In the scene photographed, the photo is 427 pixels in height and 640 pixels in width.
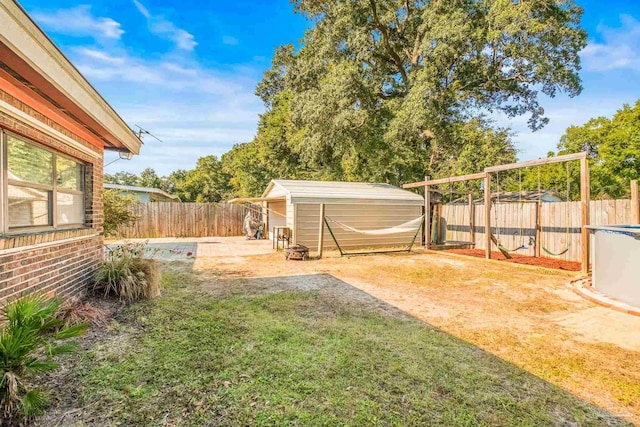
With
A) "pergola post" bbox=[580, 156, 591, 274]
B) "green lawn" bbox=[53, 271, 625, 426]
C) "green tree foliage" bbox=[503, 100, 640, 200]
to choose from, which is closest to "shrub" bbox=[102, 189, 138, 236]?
"green lawn" bbox=[53, 271, 625, 426]

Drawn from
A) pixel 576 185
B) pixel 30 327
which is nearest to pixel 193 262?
pixel 30 327

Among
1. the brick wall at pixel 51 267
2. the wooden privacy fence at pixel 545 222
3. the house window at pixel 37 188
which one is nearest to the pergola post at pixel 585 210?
the wooden privacy fence at pixel 545 222

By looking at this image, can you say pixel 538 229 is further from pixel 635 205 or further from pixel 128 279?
pixel 128 279

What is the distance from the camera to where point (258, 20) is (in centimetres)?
1191

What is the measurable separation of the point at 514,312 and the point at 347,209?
251 inches

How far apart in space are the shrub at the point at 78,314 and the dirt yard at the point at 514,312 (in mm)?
2536

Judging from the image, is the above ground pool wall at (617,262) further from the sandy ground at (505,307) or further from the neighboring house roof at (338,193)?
the neighboring house roof at (338,193)

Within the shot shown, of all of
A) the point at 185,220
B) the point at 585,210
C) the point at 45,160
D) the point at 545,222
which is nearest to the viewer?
the point at 45,160

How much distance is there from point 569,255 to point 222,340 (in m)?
8.60

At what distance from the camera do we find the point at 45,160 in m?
3.50

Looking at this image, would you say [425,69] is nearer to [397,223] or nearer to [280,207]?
[397,223]

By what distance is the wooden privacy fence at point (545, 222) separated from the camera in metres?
7.23

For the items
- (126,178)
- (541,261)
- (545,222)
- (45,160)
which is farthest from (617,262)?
(126,178)

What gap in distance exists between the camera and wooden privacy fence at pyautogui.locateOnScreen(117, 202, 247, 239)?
44.0 feet
